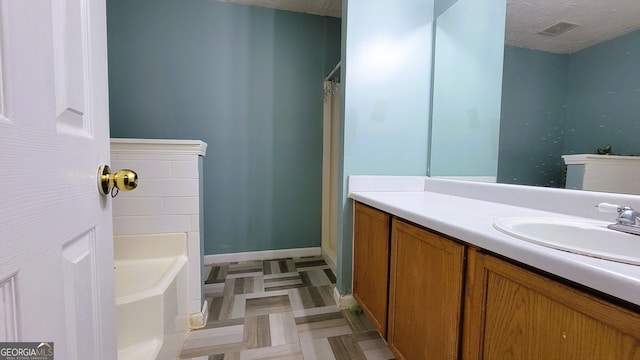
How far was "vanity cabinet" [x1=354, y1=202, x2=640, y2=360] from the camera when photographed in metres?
0.47

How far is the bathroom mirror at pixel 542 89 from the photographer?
902 mm

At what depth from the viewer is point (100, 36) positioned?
0.56m

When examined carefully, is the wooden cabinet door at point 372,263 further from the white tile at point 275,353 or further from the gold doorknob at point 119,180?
the gold doorknob at point 119,180

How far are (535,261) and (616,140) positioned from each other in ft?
2.47

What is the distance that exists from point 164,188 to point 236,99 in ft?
4.25

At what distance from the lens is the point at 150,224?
1423 mm

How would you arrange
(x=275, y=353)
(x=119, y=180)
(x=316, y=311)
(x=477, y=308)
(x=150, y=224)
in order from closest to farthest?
(x=119, y=180) < (x=477, y=308) < (x=275, y=353) < (x=150, y=224) < (x=316, y=311)

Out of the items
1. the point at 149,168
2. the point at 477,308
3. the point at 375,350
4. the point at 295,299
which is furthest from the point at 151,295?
the point at 477,308

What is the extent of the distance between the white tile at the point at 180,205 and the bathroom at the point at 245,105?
0.90 metres

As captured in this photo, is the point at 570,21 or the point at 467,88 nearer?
the point at 570,21

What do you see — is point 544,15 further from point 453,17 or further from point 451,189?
point 451,189

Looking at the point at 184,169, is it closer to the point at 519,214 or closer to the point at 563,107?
the point at 519,214

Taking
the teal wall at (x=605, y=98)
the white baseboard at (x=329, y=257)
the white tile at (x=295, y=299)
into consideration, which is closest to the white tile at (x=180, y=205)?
the white tile at (x=295, y=299)

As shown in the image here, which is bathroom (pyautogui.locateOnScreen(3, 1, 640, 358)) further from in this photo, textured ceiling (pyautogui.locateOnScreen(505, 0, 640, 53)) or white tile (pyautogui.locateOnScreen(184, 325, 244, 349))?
white tile (pyautogui.locateOnScreen(184, 325, 244, 349))
